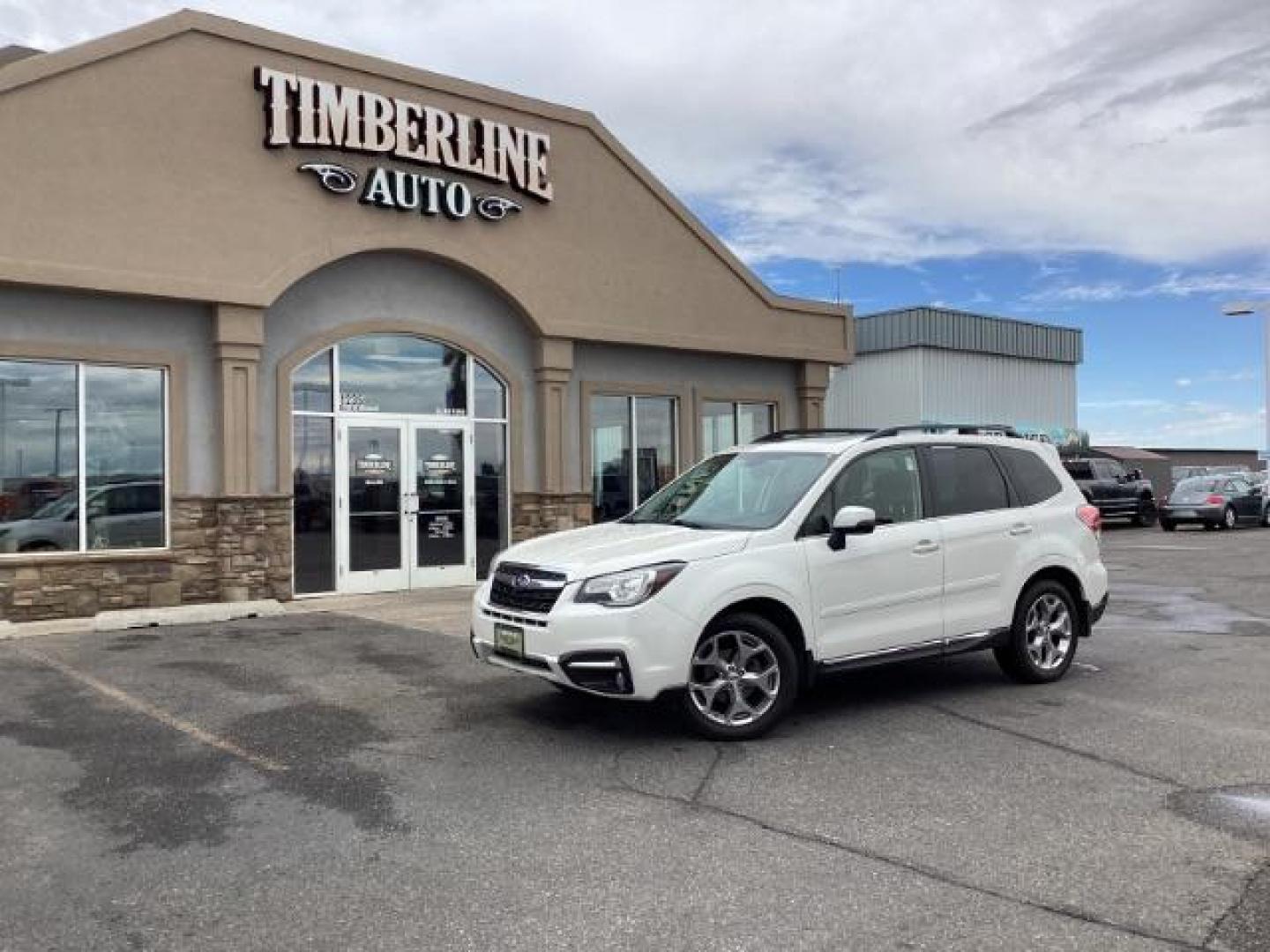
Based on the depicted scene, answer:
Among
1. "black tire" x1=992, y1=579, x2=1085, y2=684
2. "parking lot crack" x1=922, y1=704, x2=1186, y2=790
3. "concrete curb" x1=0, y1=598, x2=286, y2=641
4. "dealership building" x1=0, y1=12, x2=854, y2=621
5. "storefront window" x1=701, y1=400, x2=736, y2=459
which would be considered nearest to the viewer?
"parking lot crack" x1=922, y1=704, x2=1186, y2=790

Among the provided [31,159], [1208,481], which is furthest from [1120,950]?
[1208,481]

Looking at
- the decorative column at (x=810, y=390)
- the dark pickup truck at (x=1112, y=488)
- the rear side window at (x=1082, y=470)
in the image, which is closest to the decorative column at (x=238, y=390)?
the decorative column at (x=810, y=390)

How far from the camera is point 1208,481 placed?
96.0 feet

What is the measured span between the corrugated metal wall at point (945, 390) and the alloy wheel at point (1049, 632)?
28.1 metres

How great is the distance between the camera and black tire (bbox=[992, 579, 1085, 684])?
7.95 metres

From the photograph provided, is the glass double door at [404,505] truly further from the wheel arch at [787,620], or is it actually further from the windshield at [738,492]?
the wheel arch at [787,620]

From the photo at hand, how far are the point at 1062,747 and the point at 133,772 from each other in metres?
5.19

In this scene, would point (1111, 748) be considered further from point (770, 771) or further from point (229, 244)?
point (229, 244)

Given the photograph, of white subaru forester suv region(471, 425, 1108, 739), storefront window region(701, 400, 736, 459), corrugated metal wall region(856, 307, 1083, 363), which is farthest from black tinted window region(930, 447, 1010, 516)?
corrugated metal wall region(856, 307, 1083, 363)

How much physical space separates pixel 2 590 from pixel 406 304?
19.2 feet

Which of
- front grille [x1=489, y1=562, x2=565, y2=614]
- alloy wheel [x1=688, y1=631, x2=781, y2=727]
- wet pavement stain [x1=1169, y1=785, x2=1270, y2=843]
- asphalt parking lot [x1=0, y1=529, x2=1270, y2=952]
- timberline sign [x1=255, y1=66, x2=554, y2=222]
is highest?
timberline sign [x1=255, y1=66, x2=554, y2=222]

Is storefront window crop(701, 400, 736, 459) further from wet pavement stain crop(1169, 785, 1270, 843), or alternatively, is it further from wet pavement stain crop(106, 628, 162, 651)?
wet pavement stain crop(1169, 785, 1270, 843)

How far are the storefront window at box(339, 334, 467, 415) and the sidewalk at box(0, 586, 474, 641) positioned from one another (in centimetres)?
250

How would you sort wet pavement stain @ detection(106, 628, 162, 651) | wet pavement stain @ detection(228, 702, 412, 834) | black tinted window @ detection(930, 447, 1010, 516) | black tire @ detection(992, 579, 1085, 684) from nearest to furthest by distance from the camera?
wet pavement stain @ detection(228, 702, 412, 834)
black tinted window @ detection(930, 447, 1010, 516)
black tire @ detection(992, 579, 1085, 684)
wet pavement stain @ detection(106, 628, 162, 651)
